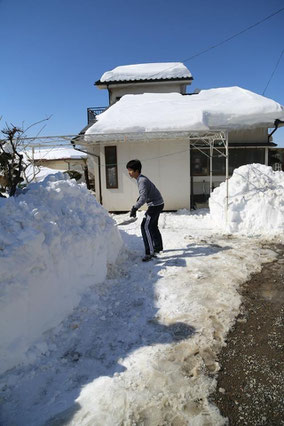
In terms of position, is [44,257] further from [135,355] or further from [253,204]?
[253,204]

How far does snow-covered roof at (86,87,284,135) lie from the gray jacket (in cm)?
412

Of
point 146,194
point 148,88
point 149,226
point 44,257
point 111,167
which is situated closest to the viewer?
point 44,257

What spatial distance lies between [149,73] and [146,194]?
1264cm

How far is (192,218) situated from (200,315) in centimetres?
585

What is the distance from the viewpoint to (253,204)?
669 cm

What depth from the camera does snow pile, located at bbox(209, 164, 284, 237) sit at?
6.45 m

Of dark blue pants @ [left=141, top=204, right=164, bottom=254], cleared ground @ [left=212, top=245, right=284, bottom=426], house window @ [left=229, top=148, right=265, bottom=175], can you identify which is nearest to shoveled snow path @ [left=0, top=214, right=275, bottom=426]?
cleared ground @ [left=212, top=245, right=284, bottom=426]

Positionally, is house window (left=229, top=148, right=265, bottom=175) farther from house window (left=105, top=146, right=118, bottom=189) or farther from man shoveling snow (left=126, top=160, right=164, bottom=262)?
man shoveling snow (left=126, top=160, right=164, bottom=262)

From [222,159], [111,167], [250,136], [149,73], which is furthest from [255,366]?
[149,73]

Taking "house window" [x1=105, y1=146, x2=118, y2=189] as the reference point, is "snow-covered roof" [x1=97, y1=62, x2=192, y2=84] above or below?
above

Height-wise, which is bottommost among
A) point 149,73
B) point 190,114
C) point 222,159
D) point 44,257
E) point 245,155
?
point 44,257

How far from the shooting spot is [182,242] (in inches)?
237

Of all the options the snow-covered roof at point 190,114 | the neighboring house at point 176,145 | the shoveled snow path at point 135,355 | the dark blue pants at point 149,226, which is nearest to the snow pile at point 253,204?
the neighboring house at point 176,145

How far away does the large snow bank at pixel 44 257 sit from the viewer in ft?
7.95
